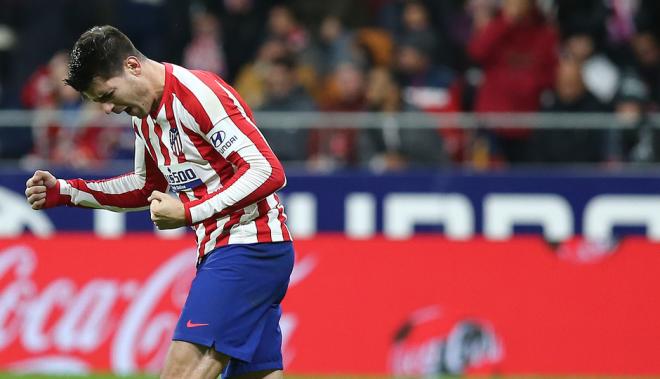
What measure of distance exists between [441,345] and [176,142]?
4.62 metres

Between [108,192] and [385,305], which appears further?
[385,305]

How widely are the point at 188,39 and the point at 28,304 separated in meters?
3.98

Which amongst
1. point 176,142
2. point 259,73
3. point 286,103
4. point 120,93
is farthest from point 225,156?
point 259,73

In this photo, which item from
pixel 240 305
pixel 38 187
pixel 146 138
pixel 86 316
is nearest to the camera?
pixel 240 305

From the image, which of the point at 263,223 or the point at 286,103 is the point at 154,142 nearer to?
the point at 263,223

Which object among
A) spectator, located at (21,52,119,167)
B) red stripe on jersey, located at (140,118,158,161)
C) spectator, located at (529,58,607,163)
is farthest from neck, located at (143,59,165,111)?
spectator, located at (529,58,607,163)

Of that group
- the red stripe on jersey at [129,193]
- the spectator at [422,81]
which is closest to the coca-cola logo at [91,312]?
the spectator at [422,81]

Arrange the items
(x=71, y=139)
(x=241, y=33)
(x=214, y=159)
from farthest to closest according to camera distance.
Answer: (x=241, y=33), (x=71, y=139), (x=214, y=159)

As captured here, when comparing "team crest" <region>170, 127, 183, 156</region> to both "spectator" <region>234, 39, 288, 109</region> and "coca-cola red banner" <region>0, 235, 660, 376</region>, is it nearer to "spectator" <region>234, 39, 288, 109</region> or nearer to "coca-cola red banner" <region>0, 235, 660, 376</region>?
"coca-cola red banner" <region>0, 235, 660, 376</region>

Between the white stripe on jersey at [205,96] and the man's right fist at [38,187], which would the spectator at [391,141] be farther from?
the white stripe on jersey at [205,96]

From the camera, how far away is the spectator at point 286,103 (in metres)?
11.4

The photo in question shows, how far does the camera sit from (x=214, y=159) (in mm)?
5570

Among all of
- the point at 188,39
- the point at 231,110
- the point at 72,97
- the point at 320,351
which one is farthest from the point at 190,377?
the point at 188,39

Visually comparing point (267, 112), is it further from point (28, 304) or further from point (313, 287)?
point (28, 304)
